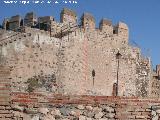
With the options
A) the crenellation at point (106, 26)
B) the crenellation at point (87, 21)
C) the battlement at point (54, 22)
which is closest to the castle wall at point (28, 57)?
the battlement at point (54, 22)

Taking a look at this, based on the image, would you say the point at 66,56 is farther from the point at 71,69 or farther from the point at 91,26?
the point at 91,26

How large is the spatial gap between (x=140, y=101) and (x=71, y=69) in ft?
51.0

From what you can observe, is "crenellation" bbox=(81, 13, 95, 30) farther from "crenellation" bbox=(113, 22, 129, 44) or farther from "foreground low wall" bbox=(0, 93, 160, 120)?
"foreground low wall" bbox=(0, 93, 160, 120)

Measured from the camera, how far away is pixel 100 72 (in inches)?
1070

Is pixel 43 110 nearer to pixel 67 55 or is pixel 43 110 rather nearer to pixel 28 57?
pixel 28 57

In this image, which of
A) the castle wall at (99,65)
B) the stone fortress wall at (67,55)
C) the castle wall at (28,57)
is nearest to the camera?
the castle wall at (28,57)

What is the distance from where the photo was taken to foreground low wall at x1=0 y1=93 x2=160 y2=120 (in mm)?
8867

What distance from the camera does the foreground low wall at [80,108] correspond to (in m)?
8.87

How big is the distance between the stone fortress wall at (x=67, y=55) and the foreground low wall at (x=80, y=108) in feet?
40.9

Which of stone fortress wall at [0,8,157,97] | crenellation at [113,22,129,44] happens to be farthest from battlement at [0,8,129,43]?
crenellation at [113,22,129,44]

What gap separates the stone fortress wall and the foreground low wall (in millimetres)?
12454

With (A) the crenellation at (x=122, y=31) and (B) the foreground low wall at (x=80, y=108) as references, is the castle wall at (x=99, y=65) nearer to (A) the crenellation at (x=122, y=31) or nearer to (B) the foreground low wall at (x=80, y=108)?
(A) the crenellation at (x=122, y=31)

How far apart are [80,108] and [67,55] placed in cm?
1552

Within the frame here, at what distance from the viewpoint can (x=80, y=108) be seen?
9062mm
